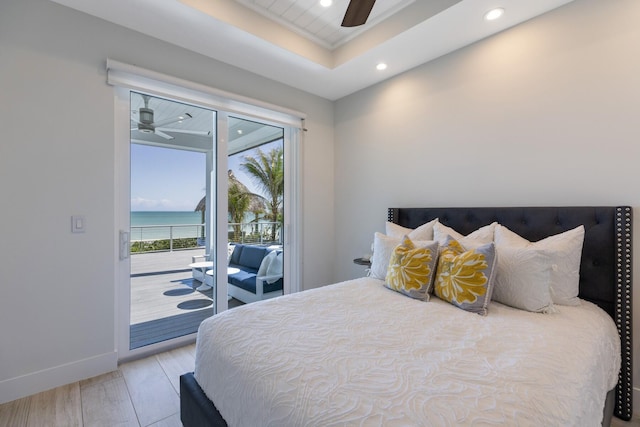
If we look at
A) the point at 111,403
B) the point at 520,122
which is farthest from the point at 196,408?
the point at 520,122

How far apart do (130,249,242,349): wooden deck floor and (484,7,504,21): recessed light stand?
314cm

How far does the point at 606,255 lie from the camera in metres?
1.79

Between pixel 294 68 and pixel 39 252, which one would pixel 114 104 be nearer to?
pixel 39 252

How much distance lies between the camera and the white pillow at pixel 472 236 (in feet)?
6.66

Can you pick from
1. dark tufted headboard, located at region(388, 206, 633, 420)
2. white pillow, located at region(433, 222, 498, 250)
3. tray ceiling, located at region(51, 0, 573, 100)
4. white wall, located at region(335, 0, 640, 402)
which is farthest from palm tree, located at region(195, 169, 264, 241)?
dark tufted headboard, located at region(388, 206, 633, 420)

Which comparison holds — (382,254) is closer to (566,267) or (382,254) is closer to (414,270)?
(414,270)

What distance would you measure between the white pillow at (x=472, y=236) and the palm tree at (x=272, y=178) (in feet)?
6.09

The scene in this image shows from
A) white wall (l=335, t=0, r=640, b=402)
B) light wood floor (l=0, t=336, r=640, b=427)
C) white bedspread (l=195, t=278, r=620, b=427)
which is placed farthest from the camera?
white wall (l=335, t=0, r=640, b=402)

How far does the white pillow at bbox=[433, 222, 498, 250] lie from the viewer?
203 cm

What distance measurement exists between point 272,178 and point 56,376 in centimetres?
247

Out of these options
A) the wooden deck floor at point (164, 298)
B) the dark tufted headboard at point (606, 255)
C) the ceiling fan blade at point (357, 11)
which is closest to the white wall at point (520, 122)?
the dark tufted headboard at point (606, 255)

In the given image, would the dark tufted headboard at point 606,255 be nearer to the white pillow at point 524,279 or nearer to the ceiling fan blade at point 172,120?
the white pillow at point 524,279

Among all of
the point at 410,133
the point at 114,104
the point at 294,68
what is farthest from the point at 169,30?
the point at 410,133

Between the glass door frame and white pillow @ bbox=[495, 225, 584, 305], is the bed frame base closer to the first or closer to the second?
the glass door frame
